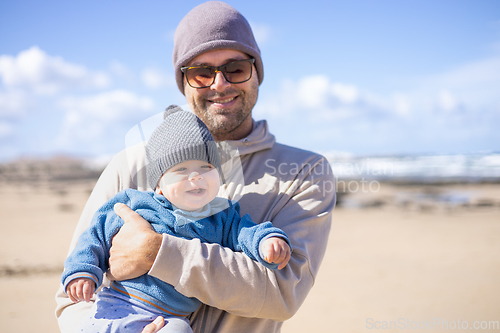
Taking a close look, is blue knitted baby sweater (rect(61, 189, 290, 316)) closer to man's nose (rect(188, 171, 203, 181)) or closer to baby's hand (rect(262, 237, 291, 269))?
baby's hand (rect(262, 237, 291, 269))

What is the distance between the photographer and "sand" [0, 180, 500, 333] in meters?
5.74

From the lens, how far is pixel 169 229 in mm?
1935

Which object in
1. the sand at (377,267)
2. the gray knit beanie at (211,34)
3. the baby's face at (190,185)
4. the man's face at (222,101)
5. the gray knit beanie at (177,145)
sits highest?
the gray knit beanie at (211,34)

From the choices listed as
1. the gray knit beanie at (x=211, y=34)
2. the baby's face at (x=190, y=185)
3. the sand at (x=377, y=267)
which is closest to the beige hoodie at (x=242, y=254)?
the baby's face at (x=190, y=185)

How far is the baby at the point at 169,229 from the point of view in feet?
5.76

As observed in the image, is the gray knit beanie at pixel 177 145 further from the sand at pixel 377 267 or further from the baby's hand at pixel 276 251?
the sand at pixel 377 267

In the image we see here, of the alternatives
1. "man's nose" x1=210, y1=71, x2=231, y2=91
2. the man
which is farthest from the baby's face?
"man's nose" x1=210, y1=71, x2=231, y2=91

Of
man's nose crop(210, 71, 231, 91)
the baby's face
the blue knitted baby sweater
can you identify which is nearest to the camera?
the blue knitted baby sweater

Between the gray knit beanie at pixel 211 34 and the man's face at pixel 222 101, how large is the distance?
0.18 ft

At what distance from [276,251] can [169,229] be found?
0.58m

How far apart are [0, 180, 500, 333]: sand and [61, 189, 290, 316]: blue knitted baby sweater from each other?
413cm

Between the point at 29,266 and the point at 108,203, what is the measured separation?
6.86m

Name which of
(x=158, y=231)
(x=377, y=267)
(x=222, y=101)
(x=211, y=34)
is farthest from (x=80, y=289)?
(x=377, y=267)

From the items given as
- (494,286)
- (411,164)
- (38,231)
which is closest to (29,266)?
(38,231)
